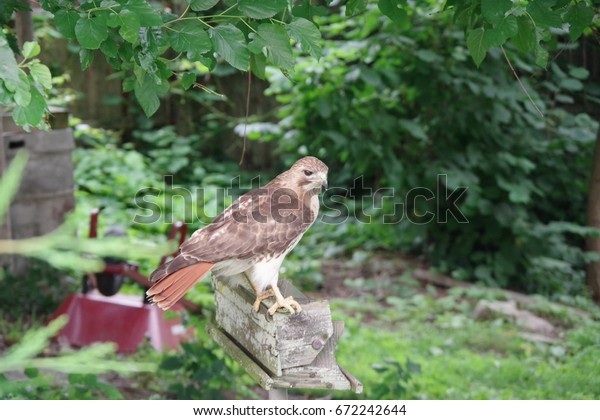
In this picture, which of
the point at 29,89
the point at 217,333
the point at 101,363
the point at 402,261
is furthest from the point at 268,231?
the point at 402,261

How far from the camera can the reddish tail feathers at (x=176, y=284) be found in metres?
1.93

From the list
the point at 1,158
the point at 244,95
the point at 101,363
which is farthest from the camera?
the point at 244,95

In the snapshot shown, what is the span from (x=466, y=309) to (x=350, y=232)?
5.44 ft

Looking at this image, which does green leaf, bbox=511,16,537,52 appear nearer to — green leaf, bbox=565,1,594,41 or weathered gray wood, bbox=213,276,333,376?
green leaf, bbox=565,1,594,41

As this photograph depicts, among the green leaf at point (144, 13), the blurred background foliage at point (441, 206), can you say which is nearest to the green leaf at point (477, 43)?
the green leaf at point (144, 13)

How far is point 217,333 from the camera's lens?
93.0 inches

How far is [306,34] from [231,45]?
187 millimetres

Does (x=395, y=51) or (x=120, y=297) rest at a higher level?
(x=395, y=51)

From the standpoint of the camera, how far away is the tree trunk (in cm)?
486

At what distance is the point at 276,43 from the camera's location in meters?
1.89

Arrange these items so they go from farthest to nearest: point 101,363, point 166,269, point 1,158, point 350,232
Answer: point 350,232 < point 1,158 < point 166,269 < point 101,363

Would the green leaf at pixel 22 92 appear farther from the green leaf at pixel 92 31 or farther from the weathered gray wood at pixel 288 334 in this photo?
the weathered gray wood at pixel 288 334

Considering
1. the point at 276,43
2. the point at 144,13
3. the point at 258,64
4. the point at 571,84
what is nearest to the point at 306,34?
the point at 276,43

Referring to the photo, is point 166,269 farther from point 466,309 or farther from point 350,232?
point 350,232
